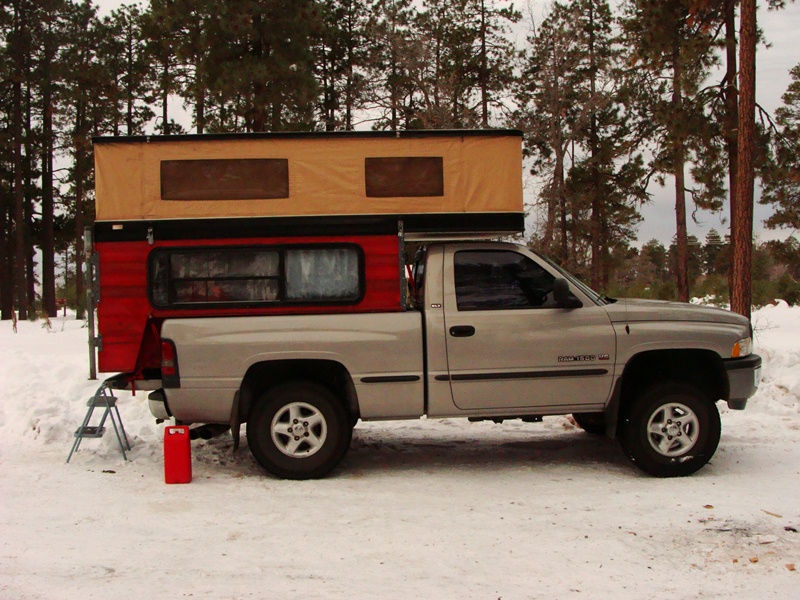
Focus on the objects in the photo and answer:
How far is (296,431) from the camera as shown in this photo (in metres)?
6.84

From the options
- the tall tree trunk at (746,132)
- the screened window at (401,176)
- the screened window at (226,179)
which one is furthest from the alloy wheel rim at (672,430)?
the tall tree trunk at (746,132)

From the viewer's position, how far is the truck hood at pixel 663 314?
6.94 metres

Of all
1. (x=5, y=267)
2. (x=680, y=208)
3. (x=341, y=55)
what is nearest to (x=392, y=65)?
(x=341, y=55)

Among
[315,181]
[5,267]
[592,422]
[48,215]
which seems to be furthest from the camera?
[5,267]

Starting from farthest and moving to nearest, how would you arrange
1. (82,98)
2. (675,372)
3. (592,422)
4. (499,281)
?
1. (82,98)
2. (592,422)
3. (675,372)
4. (499,281)

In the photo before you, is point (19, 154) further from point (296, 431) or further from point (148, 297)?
point (296, 431)

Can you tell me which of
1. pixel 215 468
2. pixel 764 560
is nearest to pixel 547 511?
pixel 764 560

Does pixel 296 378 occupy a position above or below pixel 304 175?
below

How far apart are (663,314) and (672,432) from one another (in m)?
1.00

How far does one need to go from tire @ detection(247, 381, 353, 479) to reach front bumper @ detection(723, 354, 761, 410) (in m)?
3.34

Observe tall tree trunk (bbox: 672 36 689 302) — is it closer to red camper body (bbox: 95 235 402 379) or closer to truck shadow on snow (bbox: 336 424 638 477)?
truck shadow on snow (bbox: 336 424 638 477)

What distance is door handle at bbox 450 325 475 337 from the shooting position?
22.4 feet

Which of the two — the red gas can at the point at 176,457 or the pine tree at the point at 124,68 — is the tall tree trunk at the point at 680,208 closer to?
the red gas can at the point at 176,457

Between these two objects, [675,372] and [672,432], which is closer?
[672,432]
